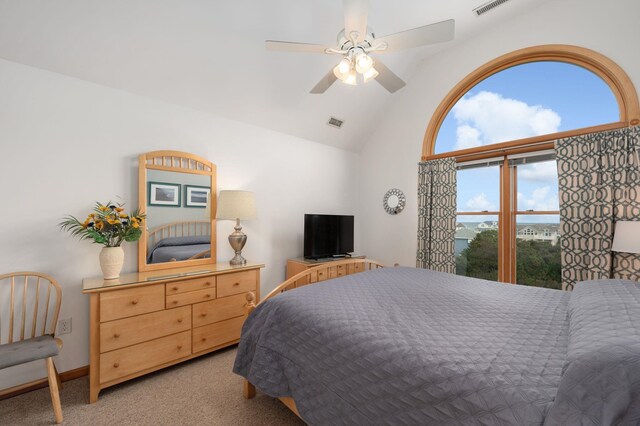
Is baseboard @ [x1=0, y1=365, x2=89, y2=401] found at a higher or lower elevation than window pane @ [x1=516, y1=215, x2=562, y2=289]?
lower

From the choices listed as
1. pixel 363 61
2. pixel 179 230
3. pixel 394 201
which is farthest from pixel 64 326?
pixel 394 201

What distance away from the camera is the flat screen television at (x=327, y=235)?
3.53 meters

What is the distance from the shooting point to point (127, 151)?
2441 millimetres

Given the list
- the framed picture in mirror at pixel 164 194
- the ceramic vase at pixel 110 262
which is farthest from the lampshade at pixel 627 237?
the ceramic vase at pixel 110 262

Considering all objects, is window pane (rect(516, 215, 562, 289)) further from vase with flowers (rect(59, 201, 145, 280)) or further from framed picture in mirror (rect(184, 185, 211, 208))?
vase with flowers (rect(59, 201, 145, 280))

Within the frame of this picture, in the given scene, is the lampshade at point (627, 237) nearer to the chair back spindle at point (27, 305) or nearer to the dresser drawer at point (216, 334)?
the dresser drawer at point (216, 334)

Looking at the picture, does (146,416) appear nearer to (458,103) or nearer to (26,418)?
(26,418)

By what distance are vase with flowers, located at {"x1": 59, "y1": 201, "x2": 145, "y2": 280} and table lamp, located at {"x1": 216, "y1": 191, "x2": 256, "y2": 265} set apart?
739mm

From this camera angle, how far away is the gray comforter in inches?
31.3

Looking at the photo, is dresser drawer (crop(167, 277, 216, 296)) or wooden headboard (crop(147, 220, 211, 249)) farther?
wooden headboard (crop(147, 220, 211, 249))

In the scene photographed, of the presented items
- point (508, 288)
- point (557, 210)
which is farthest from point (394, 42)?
point (557, 210)

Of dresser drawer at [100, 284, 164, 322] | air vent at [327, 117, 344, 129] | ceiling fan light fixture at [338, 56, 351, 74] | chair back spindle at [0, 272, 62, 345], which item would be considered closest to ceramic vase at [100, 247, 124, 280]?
dresser drawer at [100, 284, 164, 322]

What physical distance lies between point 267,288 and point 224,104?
2.23 m

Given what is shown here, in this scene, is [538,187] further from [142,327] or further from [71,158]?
[71,158]
